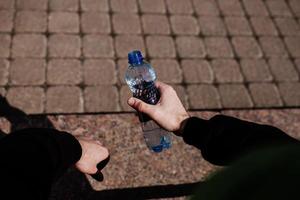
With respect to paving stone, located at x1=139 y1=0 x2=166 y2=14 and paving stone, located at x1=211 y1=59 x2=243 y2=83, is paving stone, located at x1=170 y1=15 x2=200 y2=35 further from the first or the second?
paving stone, located at x1=211 y1=59 x2=243 y2=83

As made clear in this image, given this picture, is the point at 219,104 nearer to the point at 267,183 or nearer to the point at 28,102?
the point at 28,102

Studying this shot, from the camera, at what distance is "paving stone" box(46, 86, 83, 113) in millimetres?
3498

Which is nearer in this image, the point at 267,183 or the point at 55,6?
the point at 267,183

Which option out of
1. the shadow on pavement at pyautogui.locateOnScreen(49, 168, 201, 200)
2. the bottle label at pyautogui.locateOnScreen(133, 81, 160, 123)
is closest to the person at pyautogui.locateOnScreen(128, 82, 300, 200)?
the bottle label at pyautogui.locateOnScreen(133, 81, 160, 123)

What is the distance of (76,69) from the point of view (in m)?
3.79

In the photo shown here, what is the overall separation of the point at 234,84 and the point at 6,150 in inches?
102

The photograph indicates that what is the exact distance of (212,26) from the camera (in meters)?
4.43

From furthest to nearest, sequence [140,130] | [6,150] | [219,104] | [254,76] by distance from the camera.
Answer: [254,76], [219,104], [140,130], [6,150]

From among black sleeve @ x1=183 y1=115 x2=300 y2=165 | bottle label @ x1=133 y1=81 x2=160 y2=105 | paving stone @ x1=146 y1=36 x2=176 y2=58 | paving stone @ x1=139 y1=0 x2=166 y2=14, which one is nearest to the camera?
black sleeve @ x1=183 y1=115 x2=300 y2=165

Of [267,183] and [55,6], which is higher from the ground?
[55,6]

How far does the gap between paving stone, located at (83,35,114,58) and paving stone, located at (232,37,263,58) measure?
54.2 inches

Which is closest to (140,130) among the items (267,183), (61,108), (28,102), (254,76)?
(61,108)

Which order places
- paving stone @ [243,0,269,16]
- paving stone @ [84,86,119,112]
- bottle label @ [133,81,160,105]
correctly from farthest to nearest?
paving stone @ [243,0,269,16] < paving stone @ [84,86,119,112] < bottle label @ [133,81,160,105]

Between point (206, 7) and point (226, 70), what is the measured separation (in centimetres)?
97
